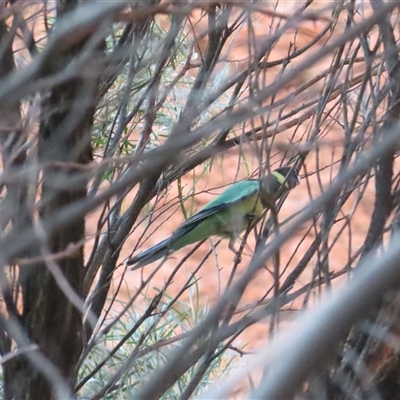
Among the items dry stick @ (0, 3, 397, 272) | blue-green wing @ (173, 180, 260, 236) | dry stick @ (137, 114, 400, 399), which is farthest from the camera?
blue-green wing @ (173, 180, 260, 236)

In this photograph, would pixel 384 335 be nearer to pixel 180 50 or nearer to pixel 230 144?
pixel 230 144

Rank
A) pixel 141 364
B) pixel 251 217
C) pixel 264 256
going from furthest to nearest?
pixel 251 217 → pixel 141 364 → pixel 264 256

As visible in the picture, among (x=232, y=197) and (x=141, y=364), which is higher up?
(x=232, y=197)

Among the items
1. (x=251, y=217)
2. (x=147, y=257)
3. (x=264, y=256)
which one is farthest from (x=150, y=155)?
(x=251, y=217)

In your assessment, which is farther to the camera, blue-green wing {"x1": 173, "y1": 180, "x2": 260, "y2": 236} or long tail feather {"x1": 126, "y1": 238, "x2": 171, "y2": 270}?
blue-green wing {"x1": 173, "y1": 180, "x2": 260, "y2": 236}

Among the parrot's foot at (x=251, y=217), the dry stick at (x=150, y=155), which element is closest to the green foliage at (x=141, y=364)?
the parrot's foot at (x=251, y=217)

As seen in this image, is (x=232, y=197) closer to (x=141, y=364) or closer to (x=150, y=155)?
(x=141, y=364)

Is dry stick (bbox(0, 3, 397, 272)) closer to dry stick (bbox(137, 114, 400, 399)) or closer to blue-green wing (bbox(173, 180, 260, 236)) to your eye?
dry stick (bbox(137, 114, 400, 399))

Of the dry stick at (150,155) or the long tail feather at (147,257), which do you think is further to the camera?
the long tail feather at (147,257)

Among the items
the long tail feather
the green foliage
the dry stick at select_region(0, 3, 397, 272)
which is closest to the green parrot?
the long tail feather

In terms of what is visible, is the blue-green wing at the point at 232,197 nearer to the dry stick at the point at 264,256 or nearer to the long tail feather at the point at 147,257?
the long tail feather at the point at 147,257

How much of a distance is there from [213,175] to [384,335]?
2.31m

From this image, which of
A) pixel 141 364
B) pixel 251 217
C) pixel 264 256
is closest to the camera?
pixel 264 256

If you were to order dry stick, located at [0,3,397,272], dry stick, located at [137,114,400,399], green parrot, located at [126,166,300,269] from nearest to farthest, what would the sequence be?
dry stick, located at [137,114,400,399], dry stick, located at [0,3,397,272], green parrot, located at [126,166,300,269]
